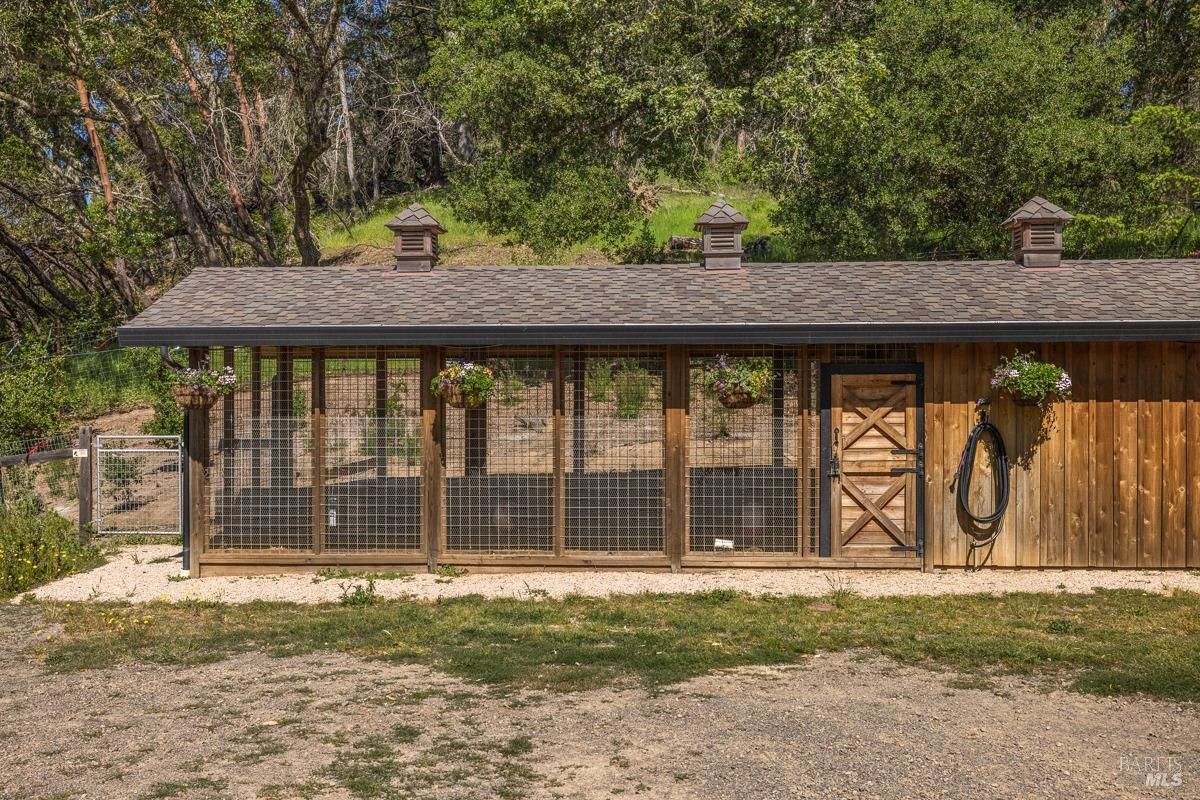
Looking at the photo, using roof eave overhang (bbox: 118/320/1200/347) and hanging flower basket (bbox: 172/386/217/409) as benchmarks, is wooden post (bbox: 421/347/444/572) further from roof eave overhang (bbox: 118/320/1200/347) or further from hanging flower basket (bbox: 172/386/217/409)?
hanging flower basket (bbox: 172/386/217/409)

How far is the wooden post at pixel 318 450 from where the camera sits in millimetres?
10344

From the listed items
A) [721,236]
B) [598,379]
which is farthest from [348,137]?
[598,379]

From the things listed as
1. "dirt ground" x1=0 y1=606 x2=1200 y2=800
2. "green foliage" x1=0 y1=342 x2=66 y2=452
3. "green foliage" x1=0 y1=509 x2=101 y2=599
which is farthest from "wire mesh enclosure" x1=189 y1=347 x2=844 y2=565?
"green foliage" x1=0 y1=342 x2=66 y2=452

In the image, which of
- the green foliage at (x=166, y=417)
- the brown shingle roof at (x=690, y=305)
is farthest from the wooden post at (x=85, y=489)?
the green foliage at (x=166, y=417)

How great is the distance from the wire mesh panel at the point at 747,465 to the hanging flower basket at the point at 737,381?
0.06ft

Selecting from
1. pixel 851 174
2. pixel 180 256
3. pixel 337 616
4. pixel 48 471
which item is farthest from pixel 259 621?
pixel 180 256

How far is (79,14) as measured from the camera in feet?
54.5

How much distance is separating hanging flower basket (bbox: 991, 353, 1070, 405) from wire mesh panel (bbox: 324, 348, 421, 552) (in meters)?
5.83

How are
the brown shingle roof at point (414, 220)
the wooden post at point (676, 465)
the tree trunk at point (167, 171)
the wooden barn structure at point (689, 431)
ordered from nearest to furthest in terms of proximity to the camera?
the wooden barn structure at point (689, 431)
the wooden post at point (676, 465)
the brown shingle roof at point (414, 220)
the tree trunk at point (167, 171)

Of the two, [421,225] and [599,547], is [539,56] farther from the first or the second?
[599,547]

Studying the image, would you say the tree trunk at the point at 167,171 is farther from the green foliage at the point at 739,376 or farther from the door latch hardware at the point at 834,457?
the door latch hardware at the point at 834,457

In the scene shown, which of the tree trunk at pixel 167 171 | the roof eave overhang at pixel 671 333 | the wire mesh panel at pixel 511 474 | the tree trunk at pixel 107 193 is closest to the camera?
the roof eave overhang at pixel 671 333

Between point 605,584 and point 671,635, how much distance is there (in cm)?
214

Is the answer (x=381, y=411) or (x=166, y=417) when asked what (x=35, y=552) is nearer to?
(x=381, y=411)
